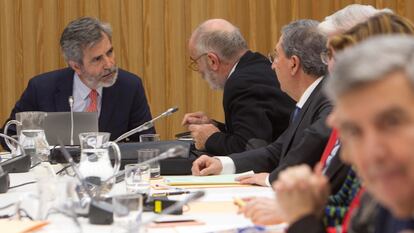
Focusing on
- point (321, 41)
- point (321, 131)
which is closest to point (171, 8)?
point (321, 41)

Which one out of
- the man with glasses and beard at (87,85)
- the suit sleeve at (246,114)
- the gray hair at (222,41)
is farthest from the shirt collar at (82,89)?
the suit sleeve at (246,114)

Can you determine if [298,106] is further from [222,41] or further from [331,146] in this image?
[222,41]

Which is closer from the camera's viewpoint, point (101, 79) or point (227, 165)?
point (227, 165)

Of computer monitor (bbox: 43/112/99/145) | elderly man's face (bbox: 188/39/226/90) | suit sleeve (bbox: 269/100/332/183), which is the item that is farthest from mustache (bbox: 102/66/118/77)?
suit sleeve (bbox: 269/100/332/183)

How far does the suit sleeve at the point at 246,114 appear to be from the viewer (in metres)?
3.97

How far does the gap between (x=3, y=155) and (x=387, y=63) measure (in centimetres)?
324

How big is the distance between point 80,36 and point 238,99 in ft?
4.31

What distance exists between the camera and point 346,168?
2.22 metres

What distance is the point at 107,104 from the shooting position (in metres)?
4.83

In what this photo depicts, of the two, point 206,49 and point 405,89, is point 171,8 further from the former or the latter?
point 405,89

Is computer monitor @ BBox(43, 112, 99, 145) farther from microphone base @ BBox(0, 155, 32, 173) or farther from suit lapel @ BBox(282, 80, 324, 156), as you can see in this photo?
suit lapel @ BBox(282, 80, 324, 156)

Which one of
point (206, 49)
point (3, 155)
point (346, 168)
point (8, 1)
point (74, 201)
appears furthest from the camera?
point (8, 1)

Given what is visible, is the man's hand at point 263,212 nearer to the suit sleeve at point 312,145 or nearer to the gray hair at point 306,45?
the suit sleeve at point 312,145

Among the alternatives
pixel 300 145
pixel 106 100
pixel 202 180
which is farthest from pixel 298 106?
pixel 106 100
